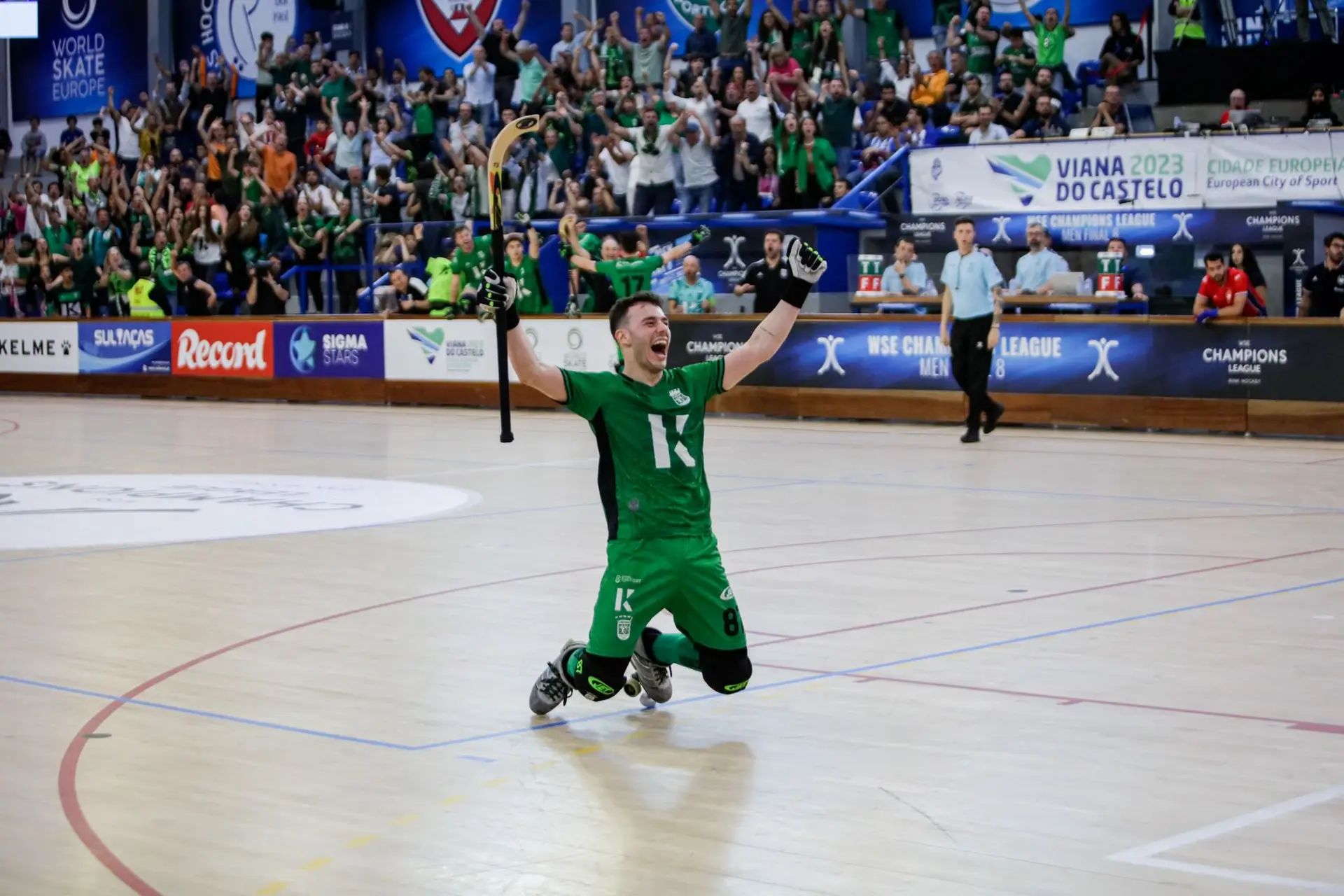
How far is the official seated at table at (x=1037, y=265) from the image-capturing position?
76.5ft

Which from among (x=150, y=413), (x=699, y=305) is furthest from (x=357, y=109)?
(x=699, y=305)

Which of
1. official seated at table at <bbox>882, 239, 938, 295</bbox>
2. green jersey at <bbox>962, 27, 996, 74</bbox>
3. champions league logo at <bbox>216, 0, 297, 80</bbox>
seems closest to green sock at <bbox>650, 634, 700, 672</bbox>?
official seated at table at <bbox>882, 239, 938, 295</bbox>

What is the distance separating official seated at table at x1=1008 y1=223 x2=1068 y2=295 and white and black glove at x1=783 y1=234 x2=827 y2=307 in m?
Answer: 16.3

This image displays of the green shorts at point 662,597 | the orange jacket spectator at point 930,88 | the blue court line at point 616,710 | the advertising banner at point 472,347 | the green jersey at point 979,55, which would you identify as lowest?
the blue court line at point 616,710

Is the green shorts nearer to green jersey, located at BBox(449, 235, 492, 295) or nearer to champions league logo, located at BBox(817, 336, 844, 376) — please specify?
champions league logo, located at BBox(817, 336, 844, 376)

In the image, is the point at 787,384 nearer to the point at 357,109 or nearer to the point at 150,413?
the point at 150,413

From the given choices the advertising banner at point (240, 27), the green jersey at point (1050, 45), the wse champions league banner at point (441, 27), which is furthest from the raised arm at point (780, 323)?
the advertising banner at point (240, 27)

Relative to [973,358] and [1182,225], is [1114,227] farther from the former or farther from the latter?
[973,358]

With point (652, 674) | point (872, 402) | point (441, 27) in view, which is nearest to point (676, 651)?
point (652, 674)

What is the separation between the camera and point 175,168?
36219 millimetres

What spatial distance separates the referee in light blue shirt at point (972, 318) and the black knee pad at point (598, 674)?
500 inches

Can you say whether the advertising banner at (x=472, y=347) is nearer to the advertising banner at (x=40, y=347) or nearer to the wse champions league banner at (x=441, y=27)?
the advertising banner at (x=40, y=347)

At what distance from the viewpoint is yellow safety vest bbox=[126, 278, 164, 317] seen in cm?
3198

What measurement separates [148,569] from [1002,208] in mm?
16817
